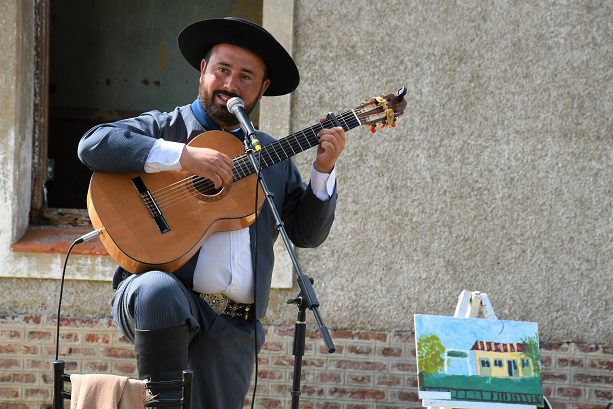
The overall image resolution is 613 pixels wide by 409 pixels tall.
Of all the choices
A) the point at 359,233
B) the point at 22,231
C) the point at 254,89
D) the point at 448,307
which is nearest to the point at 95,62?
the point at 22,231

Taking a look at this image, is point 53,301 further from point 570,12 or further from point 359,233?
point 570,12

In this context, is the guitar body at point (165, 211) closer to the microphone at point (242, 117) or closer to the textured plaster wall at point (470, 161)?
the microphone at point (242, 117)

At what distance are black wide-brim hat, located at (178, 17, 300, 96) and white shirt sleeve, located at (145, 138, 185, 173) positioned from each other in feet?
1.81

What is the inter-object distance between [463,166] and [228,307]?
7.49 ft

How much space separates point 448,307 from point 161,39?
3081mm

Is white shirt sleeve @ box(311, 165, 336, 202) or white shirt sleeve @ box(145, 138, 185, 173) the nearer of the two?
white shirt sleeve @ box(145, 138, 185, 173)

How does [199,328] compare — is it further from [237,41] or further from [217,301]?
[237,41]

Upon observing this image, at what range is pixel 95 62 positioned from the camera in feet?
24.6

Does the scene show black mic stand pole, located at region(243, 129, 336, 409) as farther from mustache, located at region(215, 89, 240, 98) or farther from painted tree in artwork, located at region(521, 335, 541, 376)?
painted tree in artwork, located at region(521, 335, 541, 376)

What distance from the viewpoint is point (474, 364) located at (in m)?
5.04

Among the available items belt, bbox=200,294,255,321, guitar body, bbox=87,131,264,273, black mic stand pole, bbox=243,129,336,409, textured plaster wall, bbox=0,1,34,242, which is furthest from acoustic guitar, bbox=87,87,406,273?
textured plaster wall, bbox=0,1,34,242

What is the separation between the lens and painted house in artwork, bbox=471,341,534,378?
5.04 m

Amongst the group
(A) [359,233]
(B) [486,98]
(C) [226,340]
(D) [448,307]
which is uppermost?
(B) [486,98]

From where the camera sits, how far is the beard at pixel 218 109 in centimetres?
380
